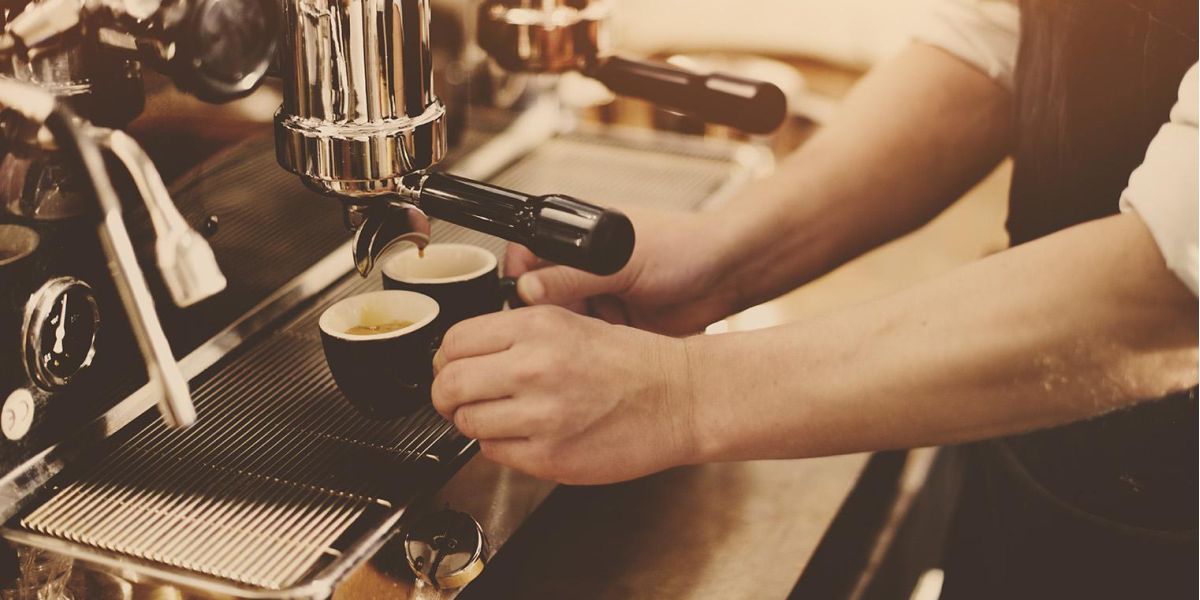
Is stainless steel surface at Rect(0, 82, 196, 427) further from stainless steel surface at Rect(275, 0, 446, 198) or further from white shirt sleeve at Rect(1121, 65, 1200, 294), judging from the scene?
white shirt sleeve at Rect(1121, 65, 1200, 294)

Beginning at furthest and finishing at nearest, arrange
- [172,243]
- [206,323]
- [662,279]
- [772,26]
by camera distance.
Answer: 1. [772,26]
2. [662,279]
3. [206,323]
4. [172,243]

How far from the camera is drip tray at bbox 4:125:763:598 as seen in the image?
24.0 inches

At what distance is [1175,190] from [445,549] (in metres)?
0.43

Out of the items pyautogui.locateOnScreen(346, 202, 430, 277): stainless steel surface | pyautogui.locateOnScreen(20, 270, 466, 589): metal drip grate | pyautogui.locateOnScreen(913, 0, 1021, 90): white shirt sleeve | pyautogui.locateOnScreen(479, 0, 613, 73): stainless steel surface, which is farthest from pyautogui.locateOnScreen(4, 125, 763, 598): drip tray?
pyautogui.locateOnScreen(913, 0, 1021, 90): white shirt sleeve

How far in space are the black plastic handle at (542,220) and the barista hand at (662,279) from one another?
217 millimetres

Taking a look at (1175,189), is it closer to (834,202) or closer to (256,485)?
(834,202)

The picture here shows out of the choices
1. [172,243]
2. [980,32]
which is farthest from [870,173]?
[172,243]

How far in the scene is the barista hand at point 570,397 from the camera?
0.67m

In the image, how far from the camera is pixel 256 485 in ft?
2.19

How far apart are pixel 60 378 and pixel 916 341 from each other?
0.48 meters

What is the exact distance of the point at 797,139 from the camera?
5.24ft

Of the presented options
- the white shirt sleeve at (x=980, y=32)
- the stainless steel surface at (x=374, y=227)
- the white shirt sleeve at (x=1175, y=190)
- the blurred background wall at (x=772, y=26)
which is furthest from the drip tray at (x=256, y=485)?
the blurred background wall at (x=772, y=26)

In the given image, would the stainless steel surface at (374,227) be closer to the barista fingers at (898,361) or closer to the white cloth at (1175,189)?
the barista fingers at (898,361)

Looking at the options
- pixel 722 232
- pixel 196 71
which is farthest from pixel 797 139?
pixel 196 71
